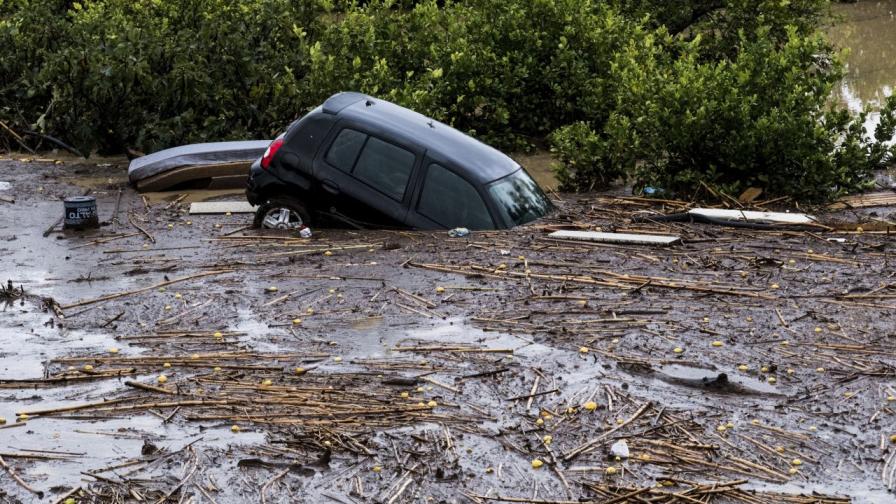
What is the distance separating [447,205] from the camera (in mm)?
11852

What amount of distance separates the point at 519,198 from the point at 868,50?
1929 cm

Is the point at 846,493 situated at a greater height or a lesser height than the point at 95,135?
greater

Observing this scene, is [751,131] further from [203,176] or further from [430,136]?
[203,176]

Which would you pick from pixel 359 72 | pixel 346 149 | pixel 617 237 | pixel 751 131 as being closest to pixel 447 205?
pixel 346 149

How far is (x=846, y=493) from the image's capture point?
616cm

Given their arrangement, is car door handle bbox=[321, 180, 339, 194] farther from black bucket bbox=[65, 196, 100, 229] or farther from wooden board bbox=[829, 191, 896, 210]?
wooden board bbox=[829, 191, 896, 210]

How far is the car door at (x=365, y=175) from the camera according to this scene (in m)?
11.8

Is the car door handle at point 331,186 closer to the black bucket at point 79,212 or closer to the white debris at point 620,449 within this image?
the black bucket at point 79,212

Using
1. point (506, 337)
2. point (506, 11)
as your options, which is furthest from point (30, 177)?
point (506, 337)

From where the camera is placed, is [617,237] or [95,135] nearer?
[617,237]

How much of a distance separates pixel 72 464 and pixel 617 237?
20.8 feet

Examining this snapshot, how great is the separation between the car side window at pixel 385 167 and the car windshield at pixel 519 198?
85 cm

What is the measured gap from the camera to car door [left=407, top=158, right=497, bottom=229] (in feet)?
38.5

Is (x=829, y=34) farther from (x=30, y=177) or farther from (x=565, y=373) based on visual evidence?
(x=565, y=373)
